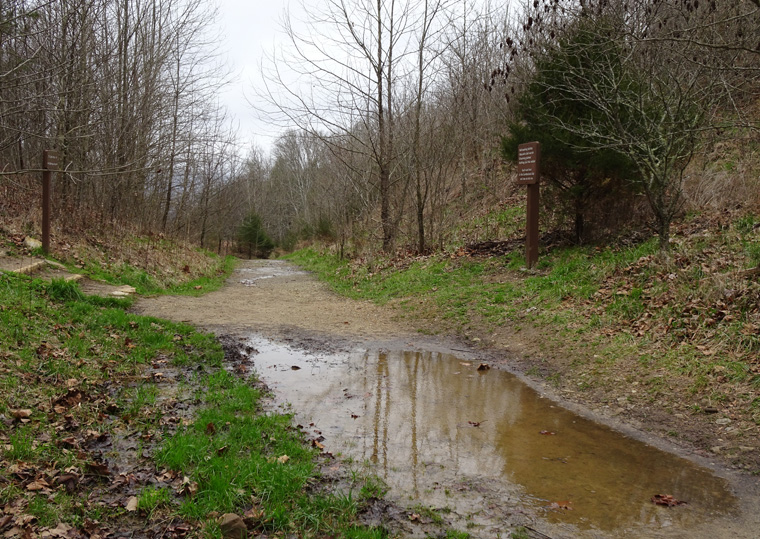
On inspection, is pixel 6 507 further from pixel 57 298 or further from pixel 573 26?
pixel 573 26

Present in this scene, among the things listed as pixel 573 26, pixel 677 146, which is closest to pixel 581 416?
pixel 677 146

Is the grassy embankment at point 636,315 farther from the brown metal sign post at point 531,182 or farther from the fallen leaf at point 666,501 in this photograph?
the fallen leaf at point 666,501

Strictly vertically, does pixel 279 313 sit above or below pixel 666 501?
above

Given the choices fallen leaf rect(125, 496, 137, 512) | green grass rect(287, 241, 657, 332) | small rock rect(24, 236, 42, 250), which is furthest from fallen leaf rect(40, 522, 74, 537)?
small rock rect(24, 236, 42, 250)

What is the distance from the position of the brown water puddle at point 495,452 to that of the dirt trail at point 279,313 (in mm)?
2434

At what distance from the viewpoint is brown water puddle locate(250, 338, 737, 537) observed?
3.59 metres

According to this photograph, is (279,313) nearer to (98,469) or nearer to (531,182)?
A: (531,182)

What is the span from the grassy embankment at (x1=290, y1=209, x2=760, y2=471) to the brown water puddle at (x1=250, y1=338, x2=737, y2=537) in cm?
76

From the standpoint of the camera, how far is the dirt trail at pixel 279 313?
365 inches

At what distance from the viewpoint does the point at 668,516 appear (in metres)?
3.53

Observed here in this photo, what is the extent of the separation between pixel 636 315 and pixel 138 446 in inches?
262

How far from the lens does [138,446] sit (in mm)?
4191

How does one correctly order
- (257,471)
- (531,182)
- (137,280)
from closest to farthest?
1. (257,471)
2. (531,182)
3. (137,280)

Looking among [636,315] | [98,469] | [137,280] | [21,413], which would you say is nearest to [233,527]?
[98,469]
